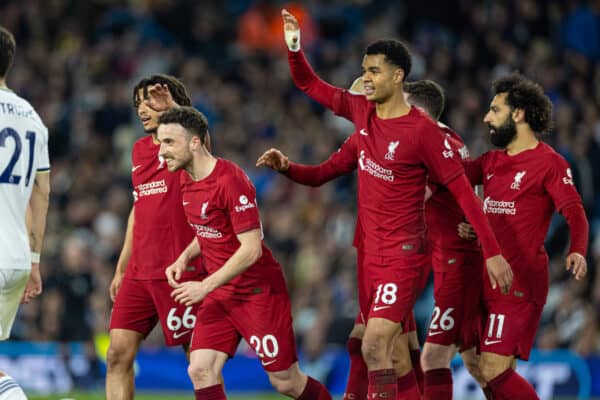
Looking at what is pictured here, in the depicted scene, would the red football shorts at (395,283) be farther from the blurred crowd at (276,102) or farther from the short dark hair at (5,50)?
the blurred crowd at (276,102)

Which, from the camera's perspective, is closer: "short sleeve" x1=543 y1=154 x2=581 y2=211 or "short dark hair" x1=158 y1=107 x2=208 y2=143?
"short dark hair" x1=158 y1=107 x2=208 y2=143

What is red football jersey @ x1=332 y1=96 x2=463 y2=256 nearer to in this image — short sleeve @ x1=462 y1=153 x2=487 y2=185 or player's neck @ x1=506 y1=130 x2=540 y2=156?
short sleeve @ x1=462 y1=153 x2=487 y2=185

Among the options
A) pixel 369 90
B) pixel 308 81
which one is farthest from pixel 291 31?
pixel 369 90

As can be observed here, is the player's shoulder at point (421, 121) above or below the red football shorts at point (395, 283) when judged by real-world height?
above

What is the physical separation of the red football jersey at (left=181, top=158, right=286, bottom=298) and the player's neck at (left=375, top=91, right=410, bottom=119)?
109 centimetres

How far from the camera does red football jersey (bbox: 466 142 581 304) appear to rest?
8.98 meters

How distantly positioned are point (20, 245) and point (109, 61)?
11204mm

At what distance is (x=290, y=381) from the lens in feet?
28.8

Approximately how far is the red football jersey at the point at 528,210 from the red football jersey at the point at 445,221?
305 mm

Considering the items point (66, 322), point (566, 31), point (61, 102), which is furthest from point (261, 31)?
point (66, 322)

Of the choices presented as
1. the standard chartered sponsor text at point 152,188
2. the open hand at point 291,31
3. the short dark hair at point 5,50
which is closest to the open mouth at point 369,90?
the open hand at point 291,31

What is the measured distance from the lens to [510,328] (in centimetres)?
893

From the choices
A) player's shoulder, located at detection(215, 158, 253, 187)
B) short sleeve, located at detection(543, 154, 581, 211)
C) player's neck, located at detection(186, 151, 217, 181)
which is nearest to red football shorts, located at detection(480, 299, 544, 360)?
short sleeve, located at detection(543, 154, 581, 211)

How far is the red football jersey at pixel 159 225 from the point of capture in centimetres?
924
